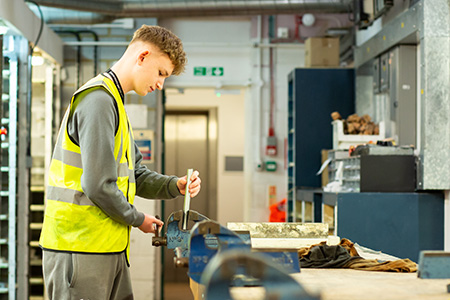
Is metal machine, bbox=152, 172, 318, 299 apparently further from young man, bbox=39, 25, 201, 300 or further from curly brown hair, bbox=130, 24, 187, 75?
curly brown hair, bbox=130, 24, 187, 75

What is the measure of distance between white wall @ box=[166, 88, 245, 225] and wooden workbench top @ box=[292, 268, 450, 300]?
8.28 metres

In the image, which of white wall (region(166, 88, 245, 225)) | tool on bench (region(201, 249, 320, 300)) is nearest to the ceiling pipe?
white wall (region(166, 88, 245, 225))

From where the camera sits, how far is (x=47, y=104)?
6.85m

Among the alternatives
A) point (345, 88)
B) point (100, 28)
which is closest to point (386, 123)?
point (345, 88)

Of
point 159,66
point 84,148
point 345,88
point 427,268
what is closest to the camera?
point 427,268

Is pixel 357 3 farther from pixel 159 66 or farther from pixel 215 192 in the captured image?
pixel 215 192

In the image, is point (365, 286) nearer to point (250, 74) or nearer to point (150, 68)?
point (150, 68)

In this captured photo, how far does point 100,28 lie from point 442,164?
4.44 m

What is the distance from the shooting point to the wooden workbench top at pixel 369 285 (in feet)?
5.46

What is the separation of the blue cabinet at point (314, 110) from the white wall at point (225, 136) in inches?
157

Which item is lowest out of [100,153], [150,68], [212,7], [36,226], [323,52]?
[36,226]

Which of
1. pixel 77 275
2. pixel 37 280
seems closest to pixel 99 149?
pixel 77 275

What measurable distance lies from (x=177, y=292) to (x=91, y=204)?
6.27 m

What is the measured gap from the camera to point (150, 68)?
7.69ft
